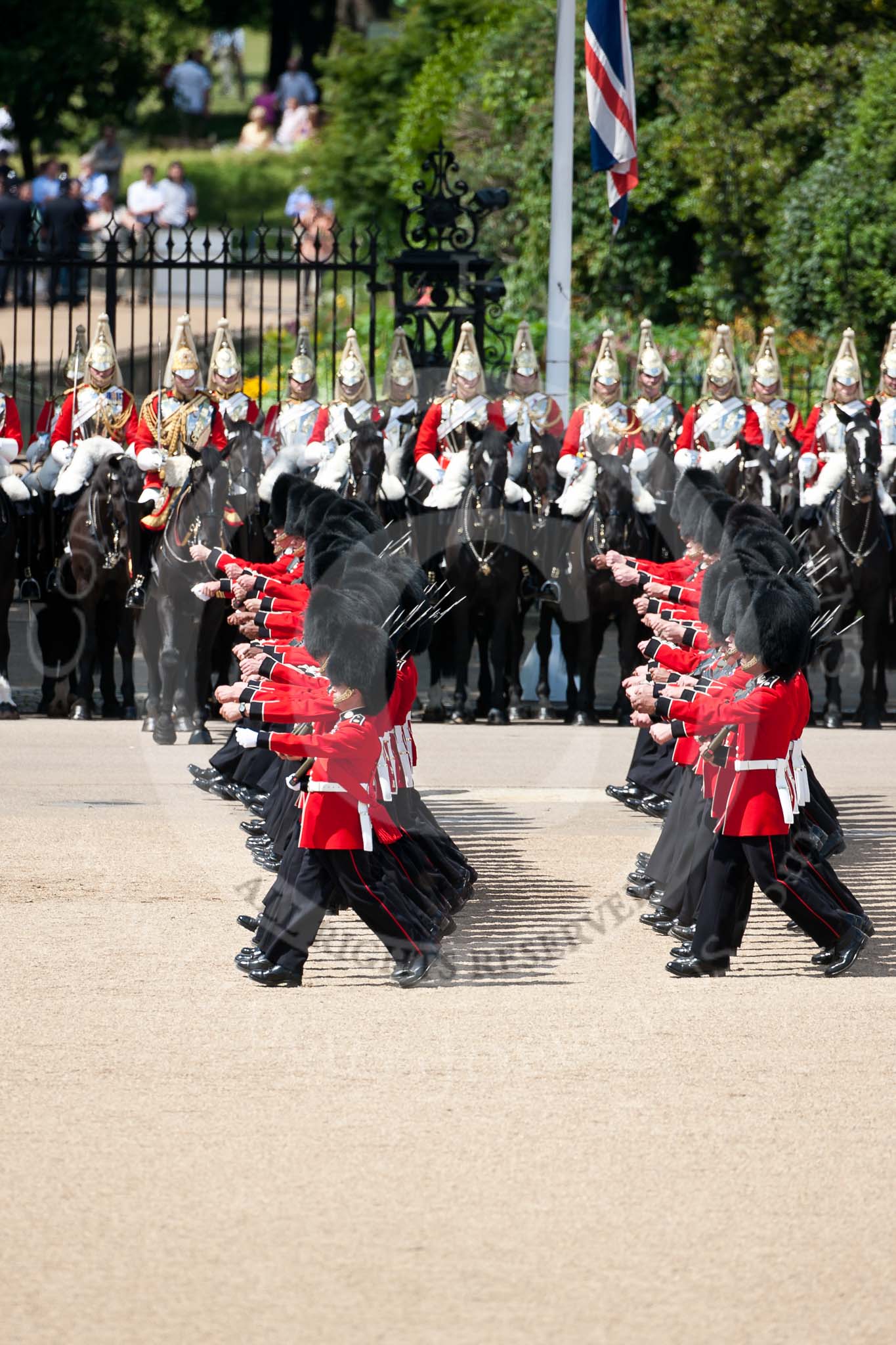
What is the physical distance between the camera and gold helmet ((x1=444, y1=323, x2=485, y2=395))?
41.4 ft

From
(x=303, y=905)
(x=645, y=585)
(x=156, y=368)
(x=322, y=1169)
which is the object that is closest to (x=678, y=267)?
(x=156, y=368)

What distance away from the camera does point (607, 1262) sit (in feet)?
15.3

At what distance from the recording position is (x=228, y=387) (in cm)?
1252

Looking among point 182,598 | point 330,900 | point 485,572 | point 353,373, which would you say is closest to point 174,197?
point 353,373

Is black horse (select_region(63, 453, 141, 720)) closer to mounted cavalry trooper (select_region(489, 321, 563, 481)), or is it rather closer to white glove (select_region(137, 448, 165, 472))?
white glove (select_region(137, 448, 165, 472))

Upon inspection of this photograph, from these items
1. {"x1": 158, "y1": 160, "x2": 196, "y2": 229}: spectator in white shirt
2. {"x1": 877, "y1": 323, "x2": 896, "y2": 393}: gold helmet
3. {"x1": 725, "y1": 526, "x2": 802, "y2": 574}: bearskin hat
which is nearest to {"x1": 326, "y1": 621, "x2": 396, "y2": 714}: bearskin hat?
{"x1": 725, "y1": 526, "x2": 802, "y2": 574}: bearskin hat

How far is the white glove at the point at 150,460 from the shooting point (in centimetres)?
1195

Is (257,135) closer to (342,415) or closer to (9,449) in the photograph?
(342,415)

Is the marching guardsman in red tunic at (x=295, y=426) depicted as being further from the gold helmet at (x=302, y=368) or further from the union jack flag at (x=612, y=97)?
the union jack flag at (x=612, y=97)

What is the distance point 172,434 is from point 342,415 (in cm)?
109

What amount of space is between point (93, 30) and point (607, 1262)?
2653 cm

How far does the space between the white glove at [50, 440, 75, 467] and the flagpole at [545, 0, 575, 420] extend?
10.1 feet

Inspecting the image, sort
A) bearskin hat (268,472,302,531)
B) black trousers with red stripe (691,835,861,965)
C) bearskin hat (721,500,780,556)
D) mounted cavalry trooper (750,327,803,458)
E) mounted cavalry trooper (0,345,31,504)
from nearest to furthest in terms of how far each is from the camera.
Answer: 1. black trousers with red stripe (691,835,861,965)
2. bearskin hat (721,500,780,556)
3. bearskin hat (268,472,302,531)
4. mounted cavalry trooper (0,345,31,504)
5. mounted cavalry trooper (750,327,803,458)

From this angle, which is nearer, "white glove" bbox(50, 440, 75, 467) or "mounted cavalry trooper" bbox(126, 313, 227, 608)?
"mounted cavalry trooper" bbox(126, 313, 227, 608)
